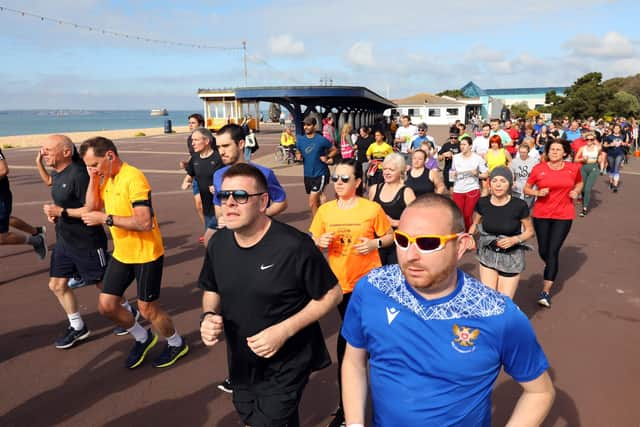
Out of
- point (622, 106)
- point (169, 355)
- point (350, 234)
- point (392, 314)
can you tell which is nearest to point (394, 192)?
point (350, 234)

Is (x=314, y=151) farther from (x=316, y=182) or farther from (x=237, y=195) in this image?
(x=237, y=195)

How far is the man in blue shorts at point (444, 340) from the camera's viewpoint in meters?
1.59

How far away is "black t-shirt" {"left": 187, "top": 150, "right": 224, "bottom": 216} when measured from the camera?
6398mm

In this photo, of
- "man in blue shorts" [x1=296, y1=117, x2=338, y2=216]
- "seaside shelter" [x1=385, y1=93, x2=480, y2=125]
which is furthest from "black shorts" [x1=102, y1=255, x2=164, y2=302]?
"seaside shelter" [x1=385, y1=93, x2=480, y2=125]

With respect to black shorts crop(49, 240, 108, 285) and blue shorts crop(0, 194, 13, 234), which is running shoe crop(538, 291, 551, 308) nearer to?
black shorts crop(49, 240, 108, 285)

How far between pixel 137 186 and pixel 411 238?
9.11ft

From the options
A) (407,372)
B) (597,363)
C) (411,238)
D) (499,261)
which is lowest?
(597,363)

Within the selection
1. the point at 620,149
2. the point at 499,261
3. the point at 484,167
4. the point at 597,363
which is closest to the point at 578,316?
the point at 597,363

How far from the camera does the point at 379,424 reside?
180cm

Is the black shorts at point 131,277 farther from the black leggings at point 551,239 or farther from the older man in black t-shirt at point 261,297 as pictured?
the black leggings at point 551,239

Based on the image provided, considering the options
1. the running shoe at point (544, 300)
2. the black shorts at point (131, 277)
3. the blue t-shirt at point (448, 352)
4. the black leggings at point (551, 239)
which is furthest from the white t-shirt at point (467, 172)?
the blue t-shirt at point (448, 352)

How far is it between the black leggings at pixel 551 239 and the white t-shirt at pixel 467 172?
1.60m

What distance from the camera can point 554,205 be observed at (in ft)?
17.7

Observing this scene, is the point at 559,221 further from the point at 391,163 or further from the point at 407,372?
the point at 407,372
